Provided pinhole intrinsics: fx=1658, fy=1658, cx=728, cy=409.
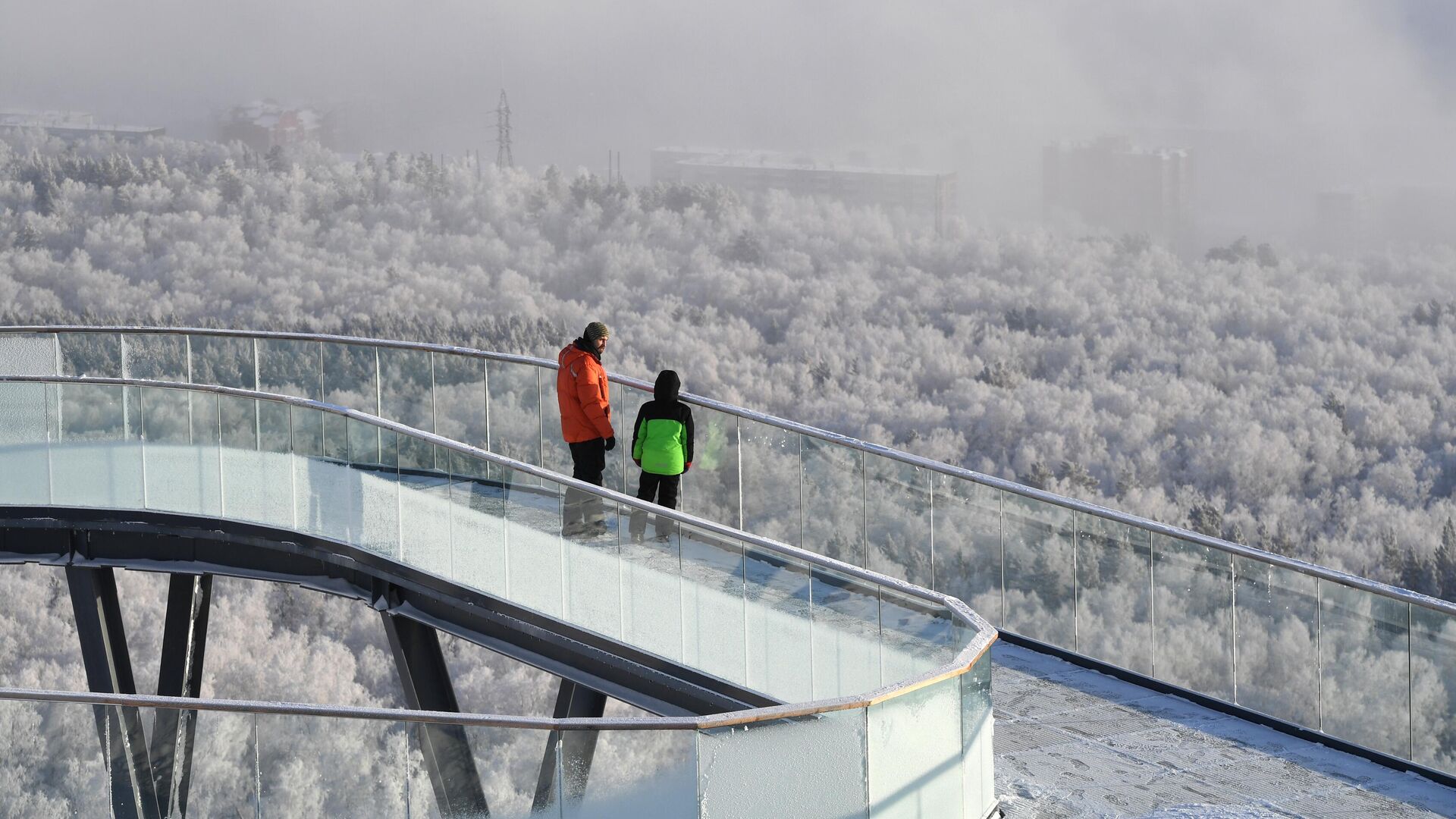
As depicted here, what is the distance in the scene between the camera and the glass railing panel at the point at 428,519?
11797 millimetres

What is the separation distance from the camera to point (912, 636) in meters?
8.47

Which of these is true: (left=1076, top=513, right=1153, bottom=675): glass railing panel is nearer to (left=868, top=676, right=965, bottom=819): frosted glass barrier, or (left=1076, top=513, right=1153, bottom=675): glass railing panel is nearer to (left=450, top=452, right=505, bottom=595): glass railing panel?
(left=450, top=452, right=505, bottom=595): glass railing panel

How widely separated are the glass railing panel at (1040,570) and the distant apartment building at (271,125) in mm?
84091

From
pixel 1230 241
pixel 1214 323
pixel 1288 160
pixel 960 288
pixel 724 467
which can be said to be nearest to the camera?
pixel 724 467

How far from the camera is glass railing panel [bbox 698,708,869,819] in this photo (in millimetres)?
6078

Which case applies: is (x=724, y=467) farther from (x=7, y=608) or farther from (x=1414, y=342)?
(x=1414, y=342)

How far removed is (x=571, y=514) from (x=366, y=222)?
7940 cm

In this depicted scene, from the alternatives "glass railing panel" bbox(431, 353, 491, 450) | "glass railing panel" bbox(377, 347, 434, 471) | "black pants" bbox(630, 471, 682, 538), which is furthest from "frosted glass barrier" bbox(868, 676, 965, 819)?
"glass railing panel" bbox(377, 347, 434, 471)

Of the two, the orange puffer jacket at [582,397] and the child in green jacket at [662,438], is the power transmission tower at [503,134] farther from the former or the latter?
the child in green jacket at [662,438]

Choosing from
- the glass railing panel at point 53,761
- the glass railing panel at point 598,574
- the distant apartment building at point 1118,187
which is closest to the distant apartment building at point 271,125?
the distant apartment building at point 1118,187

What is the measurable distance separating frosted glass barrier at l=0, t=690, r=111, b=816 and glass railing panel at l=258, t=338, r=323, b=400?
1096 cm

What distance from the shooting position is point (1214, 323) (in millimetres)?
68375

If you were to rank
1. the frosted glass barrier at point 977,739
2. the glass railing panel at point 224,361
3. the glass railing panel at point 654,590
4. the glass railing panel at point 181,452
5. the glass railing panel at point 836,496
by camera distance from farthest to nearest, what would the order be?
the glass railing panel at point 224,361 → the glass railing panel at point 181,452 → the glass railing panel at point 836,496 → the glass railing panel at point 654,590 → the frosted glass barrier at point 977,739

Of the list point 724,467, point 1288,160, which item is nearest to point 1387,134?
point 1288,160
